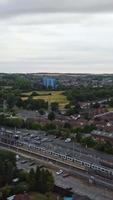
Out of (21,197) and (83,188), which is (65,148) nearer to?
(83,188)

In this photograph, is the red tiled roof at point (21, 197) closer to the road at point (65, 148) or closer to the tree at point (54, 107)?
the road at point (65, 148)

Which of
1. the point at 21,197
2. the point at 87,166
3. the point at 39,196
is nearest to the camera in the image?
the point at 21,197

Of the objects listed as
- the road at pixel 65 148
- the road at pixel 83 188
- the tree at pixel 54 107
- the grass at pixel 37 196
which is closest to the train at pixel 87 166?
the road at pixel 65 148

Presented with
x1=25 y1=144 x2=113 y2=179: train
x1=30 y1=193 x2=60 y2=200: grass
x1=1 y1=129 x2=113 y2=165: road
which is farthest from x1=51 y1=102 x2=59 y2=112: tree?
x1=30 y1=193 x2=60 y2=200: grass

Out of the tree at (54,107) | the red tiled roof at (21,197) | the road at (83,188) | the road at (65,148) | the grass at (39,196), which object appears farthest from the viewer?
the tree at (54,107)

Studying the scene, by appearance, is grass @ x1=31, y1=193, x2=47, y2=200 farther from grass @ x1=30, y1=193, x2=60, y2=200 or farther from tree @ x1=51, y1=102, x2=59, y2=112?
tree @ x1=51, y1=102, x2=59, y2=112

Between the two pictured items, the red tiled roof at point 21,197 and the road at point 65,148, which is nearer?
the red tiled roof at point 21,197

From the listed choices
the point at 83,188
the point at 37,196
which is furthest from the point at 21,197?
the point at 83,188

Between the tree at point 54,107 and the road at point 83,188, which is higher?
the tree at point 54,107

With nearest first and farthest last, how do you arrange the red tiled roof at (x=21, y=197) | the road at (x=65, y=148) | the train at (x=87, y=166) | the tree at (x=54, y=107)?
the red tiled roof at (x=21, y=197) < the train at (x=87, y=166) < the road at (x=65, y=148) < the tree at (x=54, y=107)

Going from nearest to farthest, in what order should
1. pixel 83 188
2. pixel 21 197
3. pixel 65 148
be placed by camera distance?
pixel 21 197 < pixel 83 188 < pixel 65 148

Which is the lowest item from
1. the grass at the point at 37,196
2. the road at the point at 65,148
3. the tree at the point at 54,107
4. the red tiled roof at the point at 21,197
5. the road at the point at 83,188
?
the road at the point at 83,188

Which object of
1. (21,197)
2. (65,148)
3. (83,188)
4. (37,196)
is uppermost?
(65,148)
